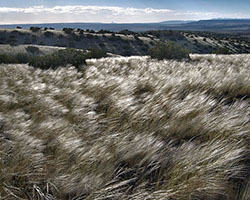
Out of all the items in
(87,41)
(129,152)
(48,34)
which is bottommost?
(129,152)

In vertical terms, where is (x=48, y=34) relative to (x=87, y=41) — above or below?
above

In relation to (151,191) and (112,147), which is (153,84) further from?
(151,191)

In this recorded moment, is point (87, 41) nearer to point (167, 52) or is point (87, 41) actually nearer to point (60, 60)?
point (167, 52)

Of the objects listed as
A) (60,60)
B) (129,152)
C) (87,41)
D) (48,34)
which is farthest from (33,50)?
(129,152)

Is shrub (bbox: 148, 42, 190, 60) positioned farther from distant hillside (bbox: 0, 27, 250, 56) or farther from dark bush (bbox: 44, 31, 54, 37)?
dark bush (bbox: 44, 31, 54, 37)

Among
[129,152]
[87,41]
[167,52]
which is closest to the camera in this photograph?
[129,152]

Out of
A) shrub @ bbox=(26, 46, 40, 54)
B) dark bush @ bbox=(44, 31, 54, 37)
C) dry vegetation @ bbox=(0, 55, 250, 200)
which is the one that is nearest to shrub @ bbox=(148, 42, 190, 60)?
dry vegetation @ bbox=(0, 55, 250, 200)

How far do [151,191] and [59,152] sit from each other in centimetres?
86

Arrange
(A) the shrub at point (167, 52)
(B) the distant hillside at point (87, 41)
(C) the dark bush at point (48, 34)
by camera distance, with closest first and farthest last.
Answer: (A) the shrub at point (167, 52)
(B) the distant hillside at point (87, 41)
(C) the dark bush at point (48, 34)

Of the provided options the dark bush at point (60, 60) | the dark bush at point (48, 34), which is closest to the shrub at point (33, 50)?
the dark bush at point (60, 60)

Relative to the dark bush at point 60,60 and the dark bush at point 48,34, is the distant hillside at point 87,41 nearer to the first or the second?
the dark bush at point 48,34

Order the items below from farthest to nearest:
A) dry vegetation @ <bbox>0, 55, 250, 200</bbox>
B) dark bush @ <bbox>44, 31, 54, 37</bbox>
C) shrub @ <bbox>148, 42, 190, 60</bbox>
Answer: dark bush @ <bbox>44, 31, 54, 37</bbox> < shrub @ <bbox>148, 42, 190, 60</bbox> < dry vegetation @ <bbox>0, 55, 250, 200</bbox>

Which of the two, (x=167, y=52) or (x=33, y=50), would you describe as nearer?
(x=167, y=52)

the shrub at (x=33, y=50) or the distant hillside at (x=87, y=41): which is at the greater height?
the distant hillside at (x=87, y=41)
